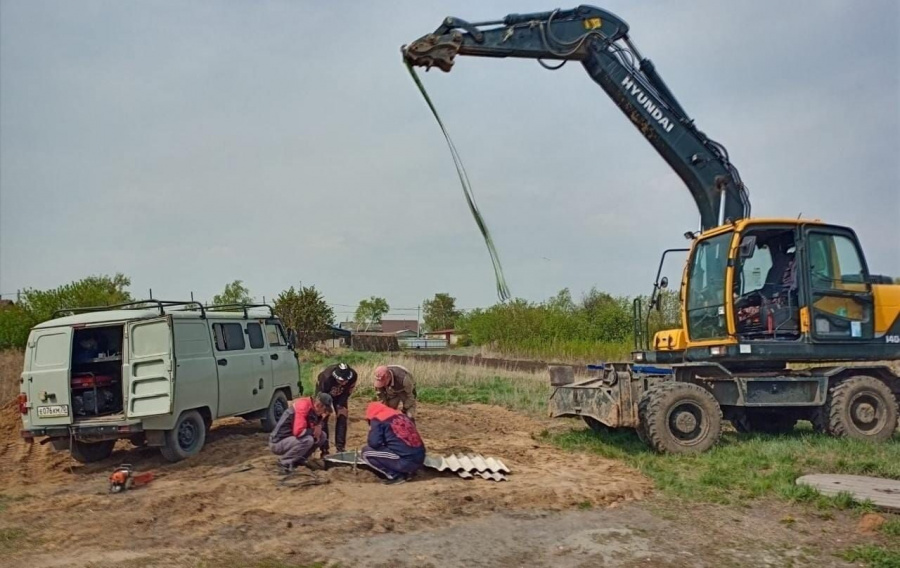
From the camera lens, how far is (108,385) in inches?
456

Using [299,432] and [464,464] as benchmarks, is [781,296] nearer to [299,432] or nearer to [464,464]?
[464,464]

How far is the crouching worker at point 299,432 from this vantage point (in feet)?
30.0

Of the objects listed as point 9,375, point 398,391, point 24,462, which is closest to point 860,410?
point 398,391

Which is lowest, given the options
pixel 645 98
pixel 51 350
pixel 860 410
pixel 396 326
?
pixel 860 410

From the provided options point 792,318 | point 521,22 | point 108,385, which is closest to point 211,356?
point 108,385

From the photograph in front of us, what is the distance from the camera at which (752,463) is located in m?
9.30

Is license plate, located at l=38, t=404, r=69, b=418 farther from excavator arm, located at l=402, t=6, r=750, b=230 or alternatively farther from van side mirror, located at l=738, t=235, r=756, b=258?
van side mirror, located at l=738, t=235, r=756, b=258

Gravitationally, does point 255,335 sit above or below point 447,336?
below

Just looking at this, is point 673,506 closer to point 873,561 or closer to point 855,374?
point 873,561

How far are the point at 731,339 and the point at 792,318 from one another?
0.95 m

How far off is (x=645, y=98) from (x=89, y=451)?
986cm

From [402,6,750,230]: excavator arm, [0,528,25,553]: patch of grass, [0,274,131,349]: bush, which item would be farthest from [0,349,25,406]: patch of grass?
[402,6,750,230]: excavator arm

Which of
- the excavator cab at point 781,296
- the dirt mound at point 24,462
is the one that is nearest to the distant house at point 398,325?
the dirt mound at point 24,462

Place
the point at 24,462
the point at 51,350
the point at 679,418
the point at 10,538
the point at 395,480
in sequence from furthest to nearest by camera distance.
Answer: the point at 24,462 < the point at 51,350 < the point at 679,418 < the point at 395,480 < the point at 10,538
